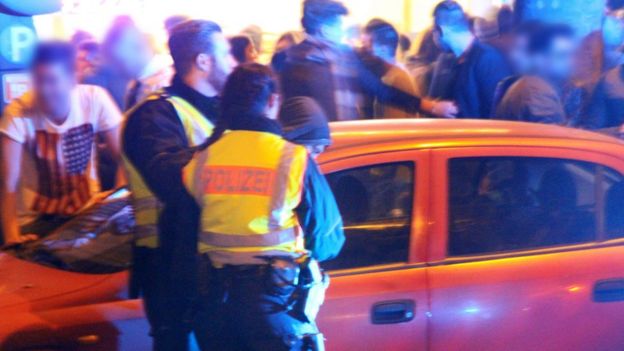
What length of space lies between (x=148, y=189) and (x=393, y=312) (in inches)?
40.8

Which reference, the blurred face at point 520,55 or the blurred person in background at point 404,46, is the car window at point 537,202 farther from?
the blurred person in background at point 404,46

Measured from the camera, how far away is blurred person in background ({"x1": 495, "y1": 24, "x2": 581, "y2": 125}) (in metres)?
4.50

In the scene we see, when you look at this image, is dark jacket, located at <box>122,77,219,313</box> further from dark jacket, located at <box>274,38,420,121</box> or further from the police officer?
dark jacket, located at <box>274,38,420,121</box>

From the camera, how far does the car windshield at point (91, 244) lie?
10.2 feet

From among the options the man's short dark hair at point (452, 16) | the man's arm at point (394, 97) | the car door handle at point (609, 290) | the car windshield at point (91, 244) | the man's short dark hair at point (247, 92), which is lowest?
the car door handle at point (609, 290)

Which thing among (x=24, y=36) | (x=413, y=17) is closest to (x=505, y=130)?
(x=24, y=36)

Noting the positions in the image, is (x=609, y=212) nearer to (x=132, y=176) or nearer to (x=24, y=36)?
(x=132, y=176)

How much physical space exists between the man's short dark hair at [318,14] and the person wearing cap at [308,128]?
240 cm

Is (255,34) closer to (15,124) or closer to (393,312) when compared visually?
(15,124)

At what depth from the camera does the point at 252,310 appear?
2551mm

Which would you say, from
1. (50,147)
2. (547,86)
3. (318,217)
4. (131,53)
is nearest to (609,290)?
(318,217)

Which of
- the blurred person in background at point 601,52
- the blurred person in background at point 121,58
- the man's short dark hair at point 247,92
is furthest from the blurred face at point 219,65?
the blurred person in background at point 601,52

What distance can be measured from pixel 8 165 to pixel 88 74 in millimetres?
1674

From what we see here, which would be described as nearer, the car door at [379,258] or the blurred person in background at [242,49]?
the car door at [379,258]
